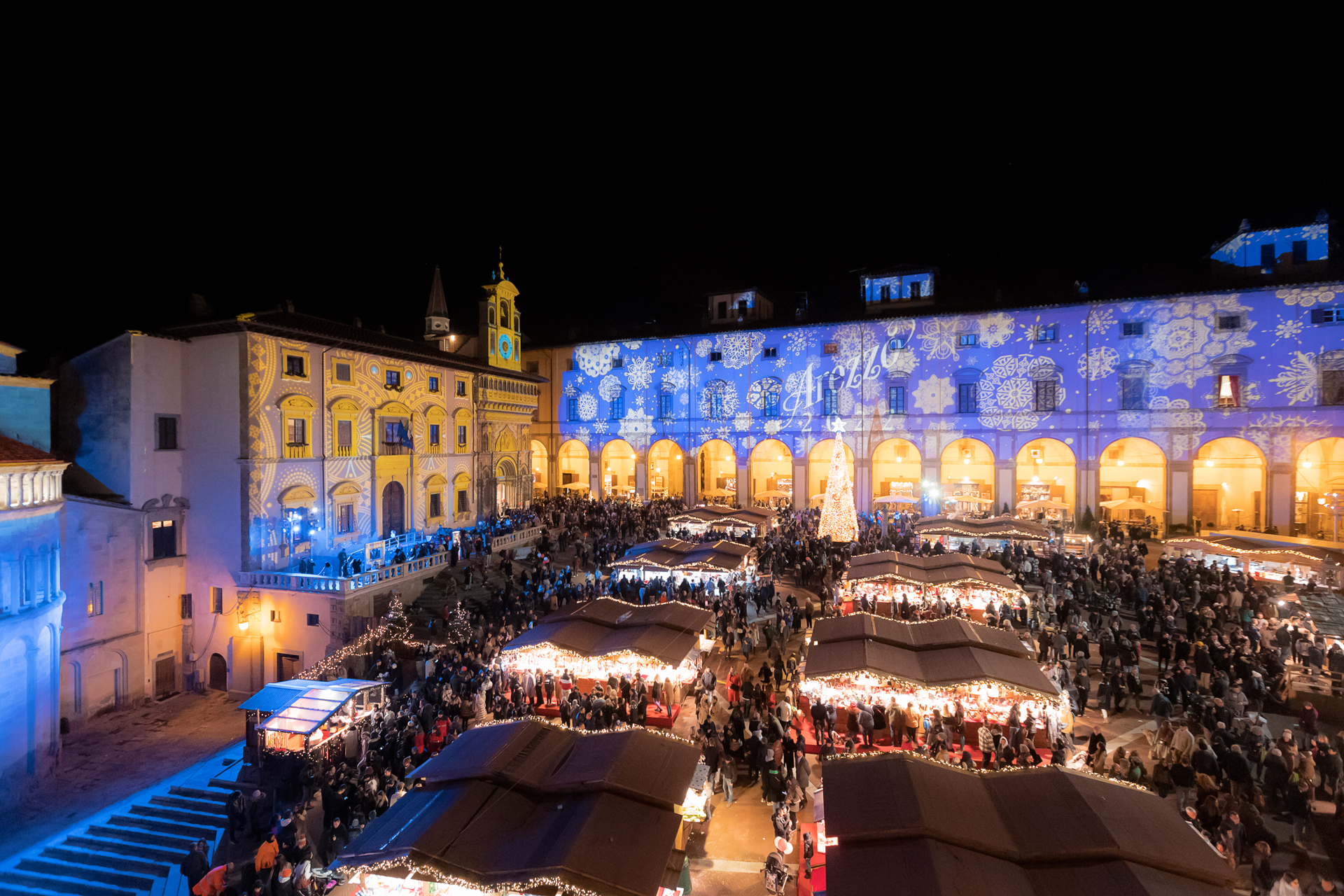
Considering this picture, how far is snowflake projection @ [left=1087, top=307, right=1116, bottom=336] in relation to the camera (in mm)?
31297

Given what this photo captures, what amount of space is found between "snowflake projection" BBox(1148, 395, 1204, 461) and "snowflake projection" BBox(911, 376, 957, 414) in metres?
8.94

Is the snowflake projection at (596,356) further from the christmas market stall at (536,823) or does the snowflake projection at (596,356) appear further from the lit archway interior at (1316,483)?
the lit archway interior at (1316,483)

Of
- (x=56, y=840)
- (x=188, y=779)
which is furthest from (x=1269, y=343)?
(x=56, y=840)

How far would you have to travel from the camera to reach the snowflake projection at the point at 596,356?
137ft

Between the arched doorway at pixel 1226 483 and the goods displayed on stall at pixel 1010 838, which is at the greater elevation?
the arched doorway at pixel 1226 483

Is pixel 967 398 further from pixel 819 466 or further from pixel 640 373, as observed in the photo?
pixel 640 373

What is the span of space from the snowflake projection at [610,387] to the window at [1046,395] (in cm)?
2385

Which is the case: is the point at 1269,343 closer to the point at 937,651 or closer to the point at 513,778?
the point at 937,651

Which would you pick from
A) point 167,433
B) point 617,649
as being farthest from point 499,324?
point 617,649

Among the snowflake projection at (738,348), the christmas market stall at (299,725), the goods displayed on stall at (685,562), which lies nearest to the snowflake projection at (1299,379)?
the snowflake projection at (738,348)

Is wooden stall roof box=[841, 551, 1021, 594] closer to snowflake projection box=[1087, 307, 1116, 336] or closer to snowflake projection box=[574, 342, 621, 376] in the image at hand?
snowflake projection box=[1087, 307, 1116, 336]

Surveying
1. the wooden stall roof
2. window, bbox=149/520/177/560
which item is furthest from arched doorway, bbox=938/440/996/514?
window, bbox=149/520/177/560

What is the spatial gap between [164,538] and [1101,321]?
133 feet

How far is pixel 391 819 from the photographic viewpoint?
768 cm
